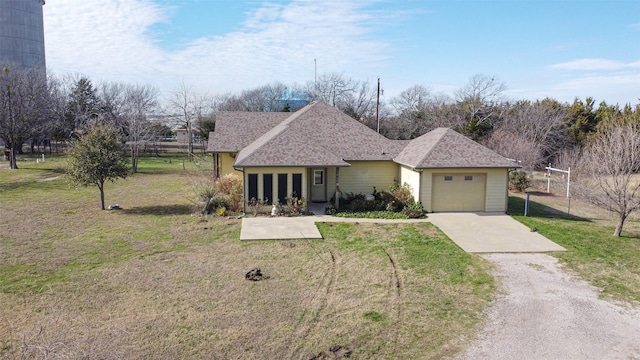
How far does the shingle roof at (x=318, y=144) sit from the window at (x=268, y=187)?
72cm

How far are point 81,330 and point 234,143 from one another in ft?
58.7

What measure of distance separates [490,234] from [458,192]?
156 inches

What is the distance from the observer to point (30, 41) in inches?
2980

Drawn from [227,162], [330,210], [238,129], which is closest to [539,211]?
[330,210]

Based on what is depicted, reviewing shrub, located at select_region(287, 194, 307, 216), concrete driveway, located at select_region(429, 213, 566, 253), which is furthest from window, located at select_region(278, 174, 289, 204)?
concrete driveway, located at select_region(429, 213, 566, 253)

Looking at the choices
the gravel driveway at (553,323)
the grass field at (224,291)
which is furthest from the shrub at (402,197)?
the gravel driveway at (553,323)

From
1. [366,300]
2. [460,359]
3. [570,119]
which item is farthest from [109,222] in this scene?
[570,119]

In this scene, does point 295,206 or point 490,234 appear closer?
point 490,234

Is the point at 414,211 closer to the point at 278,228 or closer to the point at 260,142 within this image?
the point at 278,228

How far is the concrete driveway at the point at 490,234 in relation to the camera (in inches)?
586

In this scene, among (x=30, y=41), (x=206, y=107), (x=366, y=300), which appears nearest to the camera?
(x=366, y=300)

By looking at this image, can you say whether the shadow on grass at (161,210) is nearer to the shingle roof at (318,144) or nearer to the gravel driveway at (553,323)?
the shingle roof at (318,144)

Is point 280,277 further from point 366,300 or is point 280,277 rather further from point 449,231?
point 449,231

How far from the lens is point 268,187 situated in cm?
1998
